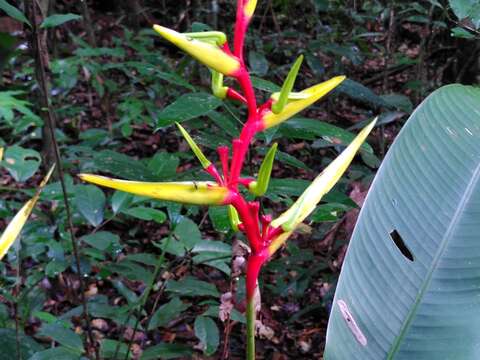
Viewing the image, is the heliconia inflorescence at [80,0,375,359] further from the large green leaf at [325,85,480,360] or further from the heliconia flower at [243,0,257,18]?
the large green leaf at [325,85,480,360]

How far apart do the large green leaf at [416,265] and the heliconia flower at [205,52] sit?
1.10ft

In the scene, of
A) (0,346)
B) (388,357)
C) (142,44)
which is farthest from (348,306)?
(142,44)

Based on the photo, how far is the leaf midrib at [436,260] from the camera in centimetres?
71

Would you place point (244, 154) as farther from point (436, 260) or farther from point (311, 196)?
point (436, 260)

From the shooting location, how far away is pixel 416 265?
737 millimetres

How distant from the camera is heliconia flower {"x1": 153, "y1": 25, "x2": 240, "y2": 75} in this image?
52cm

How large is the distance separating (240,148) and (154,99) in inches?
81.2

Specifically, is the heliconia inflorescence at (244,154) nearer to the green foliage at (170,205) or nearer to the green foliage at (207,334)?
the green foliage at (170,205)

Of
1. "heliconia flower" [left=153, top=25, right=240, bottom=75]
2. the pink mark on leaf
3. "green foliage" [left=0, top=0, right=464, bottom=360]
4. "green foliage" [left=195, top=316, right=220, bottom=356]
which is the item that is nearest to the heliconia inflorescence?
"heliconia flower" [left=153, top=25, right=240, bottom=75]

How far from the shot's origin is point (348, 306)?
29.0 inches

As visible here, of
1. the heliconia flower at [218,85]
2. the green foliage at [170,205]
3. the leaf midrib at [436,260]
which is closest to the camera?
the heliconia flower at [218,85]

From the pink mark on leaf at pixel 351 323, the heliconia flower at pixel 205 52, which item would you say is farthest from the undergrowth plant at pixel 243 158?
the pink mark on leaf at pixel 351 323

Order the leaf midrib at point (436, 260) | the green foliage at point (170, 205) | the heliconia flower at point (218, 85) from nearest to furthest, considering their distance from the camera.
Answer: the heliconia flower at point (218, 85) → the leaf midrib at point (436, 260) → the green foliage at point (170, 205)

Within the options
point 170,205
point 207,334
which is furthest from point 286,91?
point 207,334
